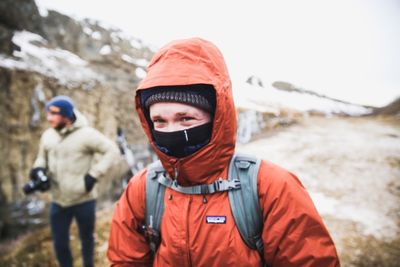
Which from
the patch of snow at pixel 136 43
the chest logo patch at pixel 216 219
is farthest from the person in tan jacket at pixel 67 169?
the patch of snow at pixel 136 43

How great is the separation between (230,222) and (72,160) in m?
2.98

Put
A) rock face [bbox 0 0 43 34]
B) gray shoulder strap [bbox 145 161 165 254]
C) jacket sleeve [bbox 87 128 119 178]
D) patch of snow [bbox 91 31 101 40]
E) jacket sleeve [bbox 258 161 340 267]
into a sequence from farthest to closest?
patch of snow [bbox 91 31 101 40]
rock face [bbox 0 0 43 34]
jacket sleeve [bbox 87 128 119 178]
gray shoulder strap [bbox 145 161 165 254]
jacket sleeve [bbox 258 161 340 267]

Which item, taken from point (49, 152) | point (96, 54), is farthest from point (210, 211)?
point (96, 54)

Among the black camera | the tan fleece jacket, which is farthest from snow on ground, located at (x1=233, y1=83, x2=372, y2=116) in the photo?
the black camera

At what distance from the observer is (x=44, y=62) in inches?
404

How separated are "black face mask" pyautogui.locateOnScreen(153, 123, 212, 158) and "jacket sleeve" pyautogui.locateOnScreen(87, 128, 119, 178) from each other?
2.41m

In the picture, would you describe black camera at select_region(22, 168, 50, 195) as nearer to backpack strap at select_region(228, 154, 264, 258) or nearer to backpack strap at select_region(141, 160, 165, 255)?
backpack strap at select_region(141, 160, 165, 255)

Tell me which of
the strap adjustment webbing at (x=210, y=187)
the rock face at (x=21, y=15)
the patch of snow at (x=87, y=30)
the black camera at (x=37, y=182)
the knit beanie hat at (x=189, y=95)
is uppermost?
the patch of snow at (x=87, y=30)

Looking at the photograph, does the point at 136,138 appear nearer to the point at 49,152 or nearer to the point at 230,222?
the point at 49,152

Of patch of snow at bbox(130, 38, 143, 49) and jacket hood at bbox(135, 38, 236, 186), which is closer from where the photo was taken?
jacket hood at bbox(135, 38, 236, 186)

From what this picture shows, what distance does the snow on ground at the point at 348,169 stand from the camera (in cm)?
565

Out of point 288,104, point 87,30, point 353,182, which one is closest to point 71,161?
point 353,182

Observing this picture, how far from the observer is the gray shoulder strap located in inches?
67.3

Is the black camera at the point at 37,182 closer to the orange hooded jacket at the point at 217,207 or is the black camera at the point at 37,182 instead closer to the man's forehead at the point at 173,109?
the orange hooded jacket at the point at 217,207
